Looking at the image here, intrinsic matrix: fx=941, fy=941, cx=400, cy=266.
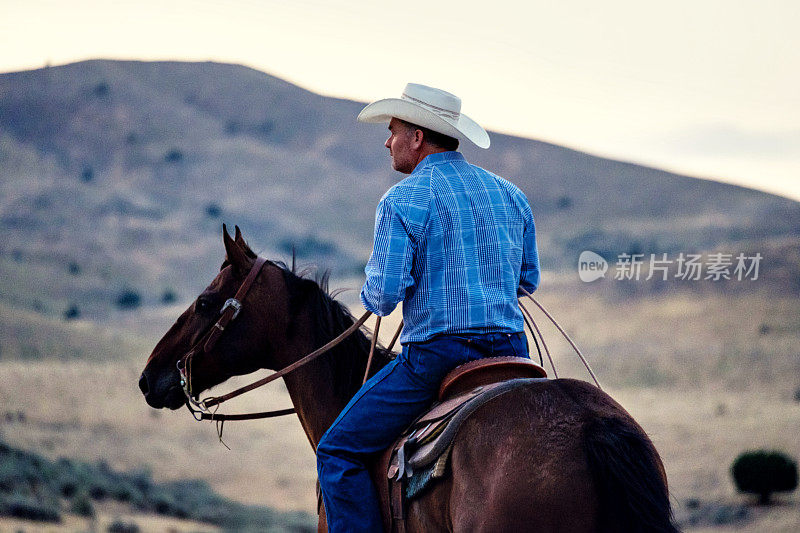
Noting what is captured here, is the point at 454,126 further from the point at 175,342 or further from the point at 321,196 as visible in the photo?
the point at 321,196

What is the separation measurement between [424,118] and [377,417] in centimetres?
140

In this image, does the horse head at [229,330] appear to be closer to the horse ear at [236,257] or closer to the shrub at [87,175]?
the horse ear at [236,257]

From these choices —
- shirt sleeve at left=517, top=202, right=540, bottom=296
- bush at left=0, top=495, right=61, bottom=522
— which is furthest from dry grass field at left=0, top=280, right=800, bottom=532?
shirt sleeve at left=517, top=202, right=540, bottom=296

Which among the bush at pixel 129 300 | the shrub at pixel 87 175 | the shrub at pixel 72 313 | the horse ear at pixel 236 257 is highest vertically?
the shrub at pixel 87 175

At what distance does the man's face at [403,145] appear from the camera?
4.52 meters

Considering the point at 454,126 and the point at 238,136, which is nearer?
the point at 454,126

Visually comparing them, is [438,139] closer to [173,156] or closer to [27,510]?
[27,510]

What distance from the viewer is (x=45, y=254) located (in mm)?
53719

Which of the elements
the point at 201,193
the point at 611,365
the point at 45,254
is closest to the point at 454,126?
the point at 611,365

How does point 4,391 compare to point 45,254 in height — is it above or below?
below

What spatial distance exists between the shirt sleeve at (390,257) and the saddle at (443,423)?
444mm

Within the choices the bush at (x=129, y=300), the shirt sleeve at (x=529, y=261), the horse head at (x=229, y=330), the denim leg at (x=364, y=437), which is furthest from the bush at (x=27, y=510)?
the bush at (x=129, y=300)

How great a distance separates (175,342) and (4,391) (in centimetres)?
2618

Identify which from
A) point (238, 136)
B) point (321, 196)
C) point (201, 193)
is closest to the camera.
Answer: point (201, 193)
